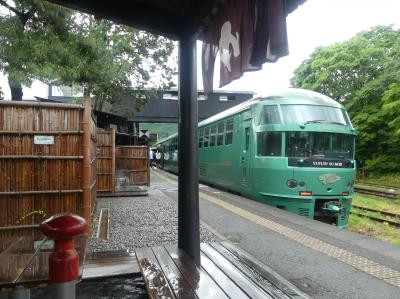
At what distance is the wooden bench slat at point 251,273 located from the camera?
11.0 feet

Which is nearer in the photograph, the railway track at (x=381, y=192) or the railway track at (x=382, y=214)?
the railway track at (x=382, y=214)

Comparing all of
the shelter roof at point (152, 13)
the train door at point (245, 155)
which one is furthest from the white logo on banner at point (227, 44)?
the train door at point (245, 155)

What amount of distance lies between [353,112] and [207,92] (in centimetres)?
2253

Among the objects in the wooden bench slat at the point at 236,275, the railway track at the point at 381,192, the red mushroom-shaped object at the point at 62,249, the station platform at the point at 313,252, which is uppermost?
the red mushroom-shaped object at the point at 62,249

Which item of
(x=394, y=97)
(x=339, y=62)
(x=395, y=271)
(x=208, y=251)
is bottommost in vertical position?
(x=395, y=271)

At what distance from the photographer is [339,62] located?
23.8m

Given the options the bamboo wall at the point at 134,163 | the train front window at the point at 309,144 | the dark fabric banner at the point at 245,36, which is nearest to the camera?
the dark fabric banner at the point at 245,36

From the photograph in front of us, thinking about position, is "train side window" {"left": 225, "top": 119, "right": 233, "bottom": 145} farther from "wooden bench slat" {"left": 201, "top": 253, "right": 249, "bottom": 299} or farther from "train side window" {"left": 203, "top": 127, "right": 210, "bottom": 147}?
"wooden bench slat" {"left": 201, "top": 253, "right": 249, "bottom": 299}

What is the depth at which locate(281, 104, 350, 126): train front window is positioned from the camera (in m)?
9.30

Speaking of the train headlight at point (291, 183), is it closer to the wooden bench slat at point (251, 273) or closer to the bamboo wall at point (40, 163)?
the wooden bench slat at point (251, 273)

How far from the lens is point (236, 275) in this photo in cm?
366

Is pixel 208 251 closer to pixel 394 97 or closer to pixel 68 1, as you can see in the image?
pixel 68 1

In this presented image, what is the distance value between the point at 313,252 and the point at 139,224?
3.44m

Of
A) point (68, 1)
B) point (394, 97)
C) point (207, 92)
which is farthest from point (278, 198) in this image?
point (394, 97)
